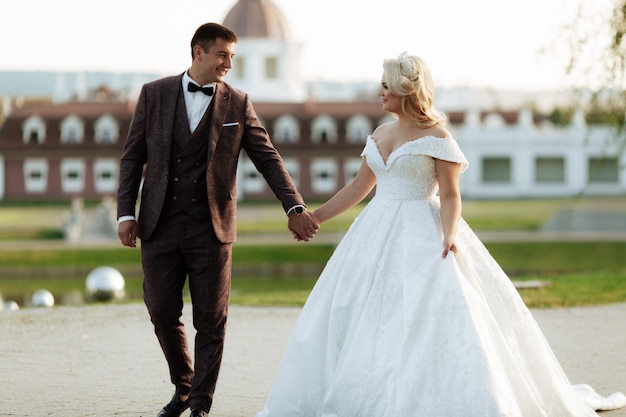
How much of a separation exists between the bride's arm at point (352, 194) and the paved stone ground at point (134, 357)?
3.44ft

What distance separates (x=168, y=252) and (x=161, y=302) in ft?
Answer: 0.73

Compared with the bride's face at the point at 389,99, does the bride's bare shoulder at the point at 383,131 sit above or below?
below

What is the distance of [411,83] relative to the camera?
5023mm

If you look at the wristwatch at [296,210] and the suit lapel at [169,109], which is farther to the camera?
the wristwatch at [296,210]

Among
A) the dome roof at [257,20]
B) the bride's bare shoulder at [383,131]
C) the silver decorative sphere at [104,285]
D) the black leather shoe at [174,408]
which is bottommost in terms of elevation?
the silver decorative sphere at [104,285]

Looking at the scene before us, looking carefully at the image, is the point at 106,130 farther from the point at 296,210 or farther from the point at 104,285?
the point at 296,210

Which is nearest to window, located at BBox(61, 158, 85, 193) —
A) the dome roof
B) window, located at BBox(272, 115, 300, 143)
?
window, located at BBox(272, 115, 300, 143)

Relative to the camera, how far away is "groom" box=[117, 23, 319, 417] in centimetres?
515

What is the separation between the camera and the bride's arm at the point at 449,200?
16.5 feet

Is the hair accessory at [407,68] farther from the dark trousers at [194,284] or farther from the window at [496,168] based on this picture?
the window at [496,168]

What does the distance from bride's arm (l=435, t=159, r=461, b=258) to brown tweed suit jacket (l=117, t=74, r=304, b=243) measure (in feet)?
2.94

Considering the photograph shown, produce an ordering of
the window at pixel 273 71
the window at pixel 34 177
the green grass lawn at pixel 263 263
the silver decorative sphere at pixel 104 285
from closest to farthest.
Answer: the silver decorative sphere at pixel 104 285
the green grass lawn at pixel 263 263
the window at pixel 34 177
the window at pixel 273 71

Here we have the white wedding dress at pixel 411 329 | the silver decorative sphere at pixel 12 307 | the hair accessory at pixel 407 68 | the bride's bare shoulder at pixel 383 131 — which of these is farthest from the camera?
the silver decorative sphere at pixel 12 307

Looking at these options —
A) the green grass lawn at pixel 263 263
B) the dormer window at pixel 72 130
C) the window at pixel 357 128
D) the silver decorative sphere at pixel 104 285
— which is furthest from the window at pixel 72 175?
the silver decorative sphere at pixel 104 285
